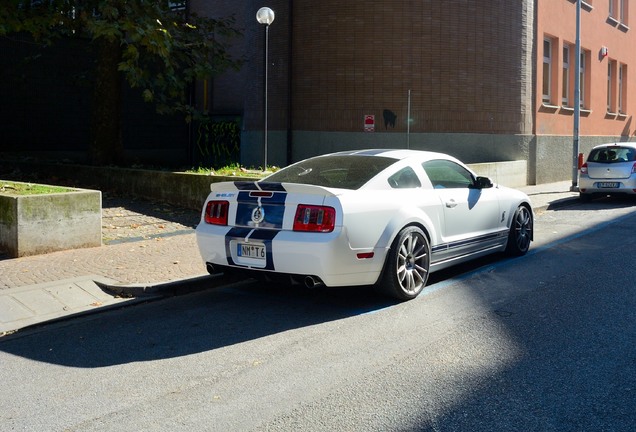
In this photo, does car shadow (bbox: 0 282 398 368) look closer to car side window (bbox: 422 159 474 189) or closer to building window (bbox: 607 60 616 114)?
Result: car side window (bbox: 422 159 474 189)

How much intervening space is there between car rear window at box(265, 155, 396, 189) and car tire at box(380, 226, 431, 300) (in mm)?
689

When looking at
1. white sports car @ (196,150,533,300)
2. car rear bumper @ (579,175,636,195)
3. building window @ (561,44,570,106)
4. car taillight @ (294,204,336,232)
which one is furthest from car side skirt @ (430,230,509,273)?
building window @ (561,44,570,106)

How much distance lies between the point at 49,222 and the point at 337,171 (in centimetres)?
410

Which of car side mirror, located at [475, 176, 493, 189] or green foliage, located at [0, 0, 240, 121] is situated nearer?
car side mirror, located at [475, 176, 493, 189]

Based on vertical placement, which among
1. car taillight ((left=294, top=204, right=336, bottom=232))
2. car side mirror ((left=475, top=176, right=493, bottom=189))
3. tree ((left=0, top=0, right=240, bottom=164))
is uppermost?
tree ((left=0, top=0, right=240, bottom=164))

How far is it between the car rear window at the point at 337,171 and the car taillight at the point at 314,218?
623 millimetres

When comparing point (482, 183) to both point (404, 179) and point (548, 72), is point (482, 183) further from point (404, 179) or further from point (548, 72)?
point (548, 72)

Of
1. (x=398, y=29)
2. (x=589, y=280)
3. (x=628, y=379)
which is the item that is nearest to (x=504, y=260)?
(x=589, y=280)

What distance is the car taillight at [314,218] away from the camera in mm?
6430

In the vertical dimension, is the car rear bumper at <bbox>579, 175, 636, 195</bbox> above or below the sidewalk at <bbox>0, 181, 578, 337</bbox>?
above

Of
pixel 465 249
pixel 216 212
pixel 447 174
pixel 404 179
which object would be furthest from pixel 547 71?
pixel 216 212

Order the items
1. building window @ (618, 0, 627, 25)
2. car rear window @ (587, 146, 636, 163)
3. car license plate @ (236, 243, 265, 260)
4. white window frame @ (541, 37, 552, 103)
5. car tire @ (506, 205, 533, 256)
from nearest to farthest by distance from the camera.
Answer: car license plate @ (236, 243, 265, 260)
car tire @ (506, 205, 533, 256)
car rear window @ (587, 146, 636, 163)
white window frame @ (541, 37, 552, 103)
building window @ (618, 0, 627, 25)

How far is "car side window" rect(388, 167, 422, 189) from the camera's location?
732 centimetres

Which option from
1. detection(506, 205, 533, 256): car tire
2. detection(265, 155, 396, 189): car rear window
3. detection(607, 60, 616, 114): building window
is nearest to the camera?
detection(265, 155, 396, 189): car rear window
